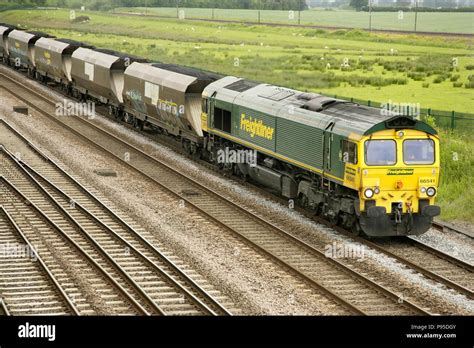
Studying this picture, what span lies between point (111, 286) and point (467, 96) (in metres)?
35.7

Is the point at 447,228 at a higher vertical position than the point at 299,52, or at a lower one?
higher

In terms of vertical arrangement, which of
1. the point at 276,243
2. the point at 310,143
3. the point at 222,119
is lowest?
the point at 276,243

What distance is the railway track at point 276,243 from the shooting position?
59.5 feet

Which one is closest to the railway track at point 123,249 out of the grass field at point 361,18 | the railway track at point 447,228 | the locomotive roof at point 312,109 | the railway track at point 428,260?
the railway track at point 428,260

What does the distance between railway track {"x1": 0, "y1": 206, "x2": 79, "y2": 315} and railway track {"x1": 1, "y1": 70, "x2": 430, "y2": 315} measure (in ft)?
18.1

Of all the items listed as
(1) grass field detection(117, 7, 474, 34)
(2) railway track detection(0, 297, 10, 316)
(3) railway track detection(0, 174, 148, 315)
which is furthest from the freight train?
(1) grass field detection(117, 7, 474, 34)

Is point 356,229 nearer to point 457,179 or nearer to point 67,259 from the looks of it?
point 457,179

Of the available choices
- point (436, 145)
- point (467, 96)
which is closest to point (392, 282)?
point (436, 145)

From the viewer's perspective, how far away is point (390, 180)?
22281 mm

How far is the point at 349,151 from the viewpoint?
22.5 m

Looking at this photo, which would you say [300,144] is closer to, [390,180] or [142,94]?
[390,180]

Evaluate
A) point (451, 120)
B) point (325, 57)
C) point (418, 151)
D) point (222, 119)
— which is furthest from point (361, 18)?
point (418, 151)

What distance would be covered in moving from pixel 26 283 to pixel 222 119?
1396 centimetres

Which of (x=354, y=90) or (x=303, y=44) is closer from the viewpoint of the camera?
(x=354, y=90)
